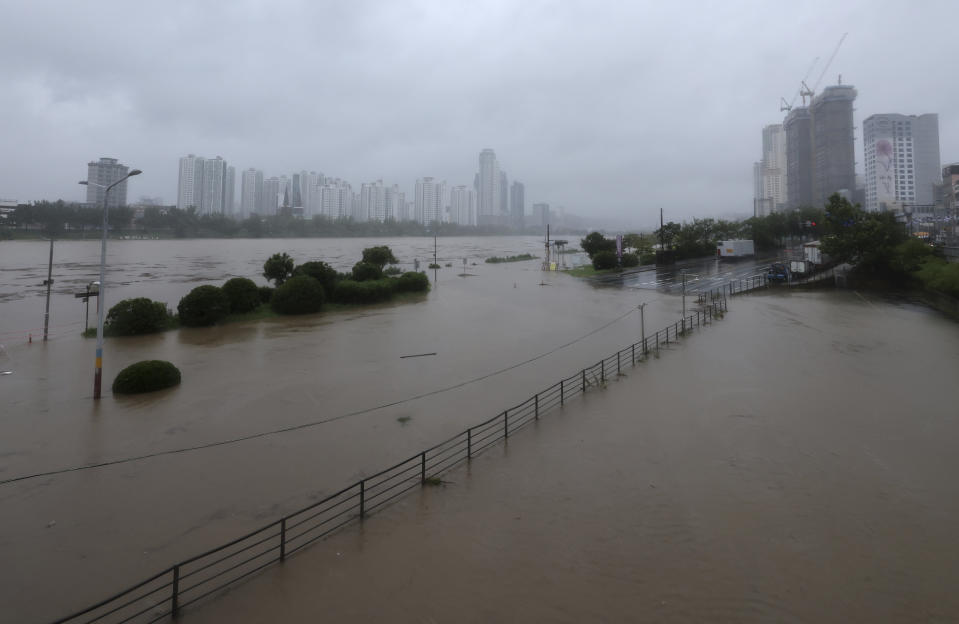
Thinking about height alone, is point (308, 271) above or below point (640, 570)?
above

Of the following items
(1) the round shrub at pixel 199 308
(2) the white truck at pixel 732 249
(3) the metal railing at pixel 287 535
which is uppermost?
(2) the white truck at pixel 732 249

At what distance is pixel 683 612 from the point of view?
5.74m

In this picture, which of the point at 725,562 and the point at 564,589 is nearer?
the point at 564,589

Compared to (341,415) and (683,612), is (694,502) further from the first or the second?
(341,415)

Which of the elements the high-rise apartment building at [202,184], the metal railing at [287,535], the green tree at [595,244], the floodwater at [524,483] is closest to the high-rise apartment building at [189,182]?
the high-rise apartment building at [202,184]

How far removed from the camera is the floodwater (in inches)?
238

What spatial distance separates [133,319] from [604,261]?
4242cm

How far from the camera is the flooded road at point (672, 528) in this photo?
19.1ft

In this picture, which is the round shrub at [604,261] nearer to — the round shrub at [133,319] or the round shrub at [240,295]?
the round shrub at [240,295]

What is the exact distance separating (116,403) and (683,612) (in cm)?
1418

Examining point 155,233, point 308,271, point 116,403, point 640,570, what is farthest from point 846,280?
point 155,233

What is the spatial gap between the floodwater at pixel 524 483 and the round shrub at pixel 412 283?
17.2m

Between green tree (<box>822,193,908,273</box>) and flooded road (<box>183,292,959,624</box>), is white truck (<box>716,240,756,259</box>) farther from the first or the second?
flooded road (<box>183,292,959,624</box>)

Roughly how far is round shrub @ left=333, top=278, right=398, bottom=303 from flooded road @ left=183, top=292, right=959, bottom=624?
21.4 meters
